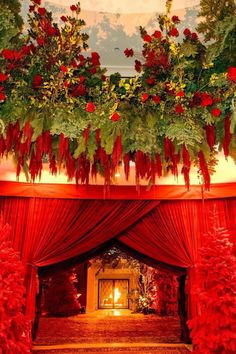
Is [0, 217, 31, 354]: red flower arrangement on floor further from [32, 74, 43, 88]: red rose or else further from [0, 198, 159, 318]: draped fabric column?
[32, 74, 43, 88]: red rose

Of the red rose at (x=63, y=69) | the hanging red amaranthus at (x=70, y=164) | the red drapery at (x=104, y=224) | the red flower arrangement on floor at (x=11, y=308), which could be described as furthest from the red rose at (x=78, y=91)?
the red drapery at (x=104, y=224)

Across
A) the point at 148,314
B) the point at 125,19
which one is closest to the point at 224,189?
the point at 125,19

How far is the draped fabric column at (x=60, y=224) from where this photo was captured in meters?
5.57

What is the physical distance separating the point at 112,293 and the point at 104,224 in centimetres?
787

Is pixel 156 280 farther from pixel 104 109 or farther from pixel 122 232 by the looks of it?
pixel 104 109

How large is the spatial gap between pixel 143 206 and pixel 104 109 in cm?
381

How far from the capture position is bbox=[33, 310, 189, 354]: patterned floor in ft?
19.4

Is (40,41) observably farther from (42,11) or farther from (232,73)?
(232,73)

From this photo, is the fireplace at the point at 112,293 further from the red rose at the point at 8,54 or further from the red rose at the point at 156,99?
the red rose at the point at 8,54

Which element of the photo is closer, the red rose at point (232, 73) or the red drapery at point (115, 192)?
the red rose at point (232, 73)

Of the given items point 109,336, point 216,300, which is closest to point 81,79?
point 216,300

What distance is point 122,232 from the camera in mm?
5840

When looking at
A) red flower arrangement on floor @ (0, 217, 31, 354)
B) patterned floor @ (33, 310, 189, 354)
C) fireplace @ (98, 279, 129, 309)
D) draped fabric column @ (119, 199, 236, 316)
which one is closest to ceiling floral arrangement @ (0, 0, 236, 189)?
red flower arrangement on floor @ (0, 217, 31, 354)

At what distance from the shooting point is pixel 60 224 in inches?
225
